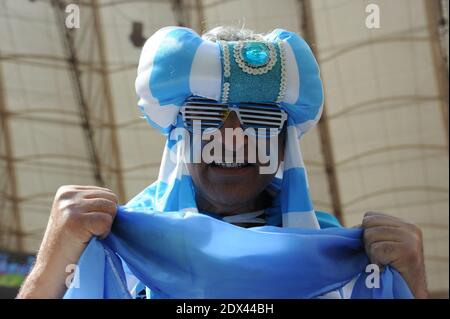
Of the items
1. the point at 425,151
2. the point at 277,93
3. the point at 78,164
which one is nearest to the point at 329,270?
the point at 277,93

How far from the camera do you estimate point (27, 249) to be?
16391 millimetres

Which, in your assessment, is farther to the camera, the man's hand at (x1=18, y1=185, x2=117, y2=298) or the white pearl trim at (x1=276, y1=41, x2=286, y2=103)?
the white pearl trim at (x1=276, y1=41, x2=286, y2=103)

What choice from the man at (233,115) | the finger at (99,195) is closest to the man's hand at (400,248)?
the man at (233,115)

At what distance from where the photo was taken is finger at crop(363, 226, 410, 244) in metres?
1.86

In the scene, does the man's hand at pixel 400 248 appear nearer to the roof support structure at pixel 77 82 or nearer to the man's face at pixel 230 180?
the man's face at pixel 230 180

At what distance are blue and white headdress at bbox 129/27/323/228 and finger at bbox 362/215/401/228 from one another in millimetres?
262

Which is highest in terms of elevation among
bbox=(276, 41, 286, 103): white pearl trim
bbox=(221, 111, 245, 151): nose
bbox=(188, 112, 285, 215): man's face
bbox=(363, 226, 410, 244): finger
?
bbox=(276, 41, 286, 103): white pearl trim

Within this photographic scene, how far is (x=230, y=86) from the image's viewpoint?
220cm

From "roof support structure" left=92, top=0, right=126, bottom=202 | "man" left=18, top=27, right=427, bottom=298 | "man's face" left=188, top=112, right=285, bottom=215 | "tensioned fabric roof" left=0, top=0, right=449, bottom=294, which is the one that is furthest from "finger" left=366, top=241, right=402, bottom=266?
"roof support structure" left=92, top=0, right=126, bottom=202

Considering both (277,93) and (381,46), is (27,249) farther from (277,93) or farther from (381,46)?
(277,93)

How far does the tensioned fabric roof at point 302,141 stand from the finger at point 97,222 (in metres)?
11.4

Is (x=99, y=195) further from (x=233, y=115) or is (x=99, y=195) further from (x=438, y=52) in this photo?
(x=438, y=52)

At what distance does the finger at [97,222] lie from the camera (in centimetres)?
190

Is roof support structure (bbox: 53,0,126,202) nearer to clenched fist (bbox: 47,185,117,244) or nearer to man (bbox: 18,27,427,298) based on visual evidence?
man (bbox: 18,27,427,298)
